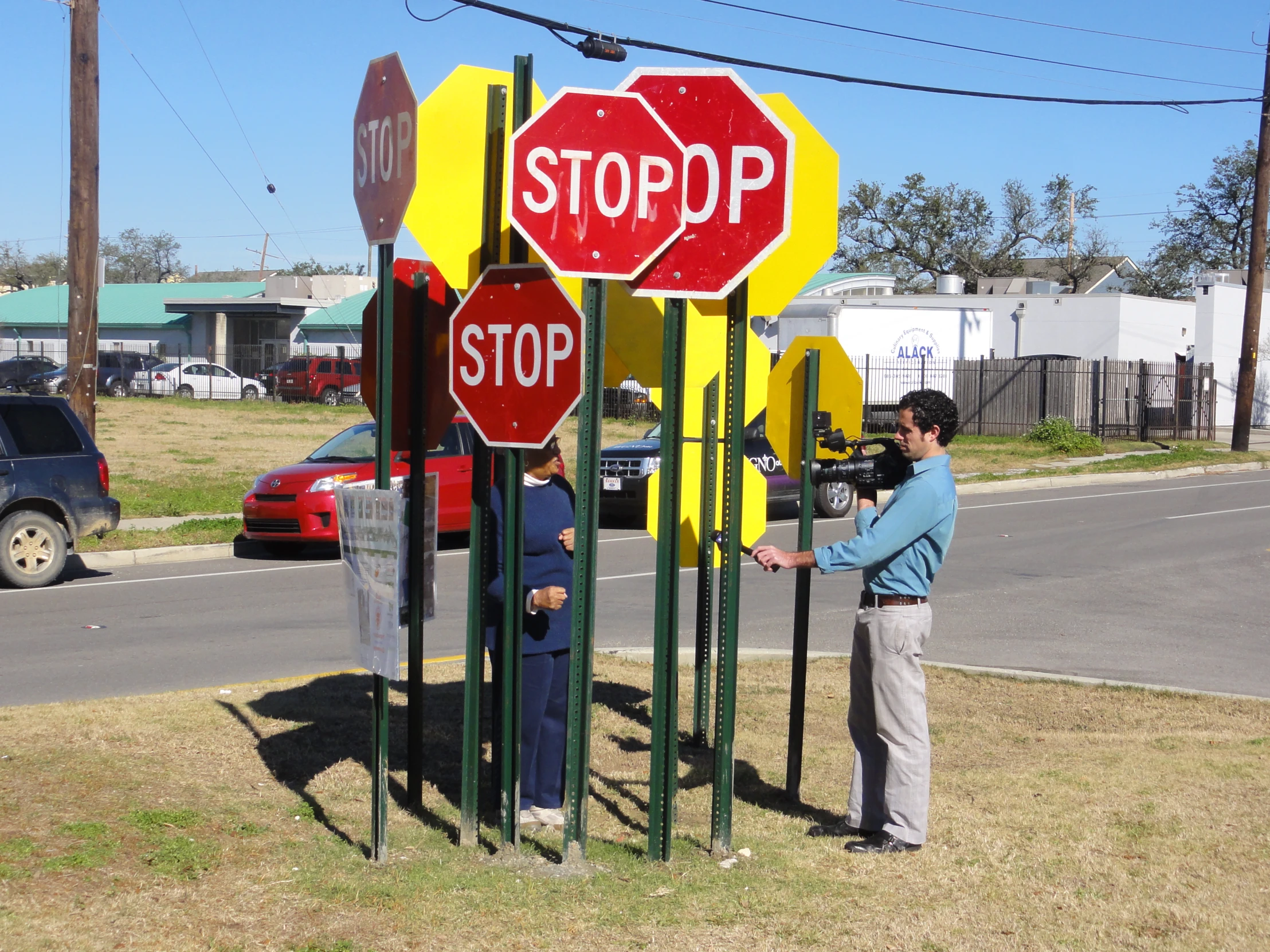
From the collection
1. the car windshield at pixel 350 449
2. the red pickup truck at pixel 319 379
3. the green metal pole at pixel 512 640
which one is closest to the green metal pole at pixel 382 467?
the green metal pole at pixel 512 640

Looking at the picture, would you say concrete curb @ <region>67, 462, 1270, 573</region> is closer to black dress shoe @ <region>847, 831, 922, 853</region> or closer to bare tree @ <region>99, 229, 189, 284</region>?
black dress shoe @ <region>847, 831, 922, 853</region>

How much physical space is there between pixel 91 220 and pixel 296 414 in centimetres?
2363

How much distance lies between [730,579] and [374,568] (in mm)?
1395

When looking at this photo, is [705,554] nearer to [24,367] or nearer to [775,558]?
[775,558]

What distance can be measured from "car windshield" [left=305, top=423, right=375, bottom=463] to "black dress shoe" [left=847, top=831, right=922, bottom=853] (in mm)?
10320

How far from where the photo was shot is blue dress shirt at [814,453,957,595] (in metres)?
5.04

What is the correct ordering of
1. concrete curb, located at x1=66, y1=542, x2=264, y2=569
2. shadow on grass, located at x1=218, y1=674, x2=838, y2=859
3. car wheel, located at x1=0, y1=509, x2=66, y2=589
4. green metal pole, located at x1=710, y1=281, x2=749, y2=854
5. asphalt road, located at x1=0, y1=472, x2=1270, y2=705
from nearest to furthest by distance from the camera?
1. green metal pole, located at x1=710, y1=281, x2=749, y2=854
2. shadow on grass, located at x1=218, y1=674, x2=838, y2=859
3. asphalt road, located at x1=0, y1=472, x2=1270, y2=705
4. car wheel, located at x1=0, y1=509, x2=66, y2=589
5. concrete curb, located at x1=66, y1=542, x2=264, y2=569

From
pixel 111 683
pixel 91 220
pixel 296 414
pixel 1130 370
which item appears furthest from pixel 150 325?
pixel 111 683

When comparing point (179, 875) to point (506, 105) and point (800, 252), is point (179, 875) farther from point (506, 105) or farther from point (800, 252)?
point (800, 252)

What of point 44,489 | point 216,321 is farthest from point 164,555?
point 216,321

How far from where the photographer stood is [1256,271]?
3069 cm

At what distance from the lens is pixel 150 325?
6262cm

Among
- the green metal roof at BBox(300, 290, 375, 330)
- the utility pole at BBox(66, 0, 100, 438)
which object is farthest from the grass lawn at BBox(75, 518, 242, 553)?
the green metal roof at BBox(300, 290, 375, 330)

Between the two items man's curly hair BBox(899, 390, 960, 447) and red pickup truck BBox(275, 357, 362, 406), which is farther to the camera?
red pickup truck BBox(275, 357, 362, 406)
